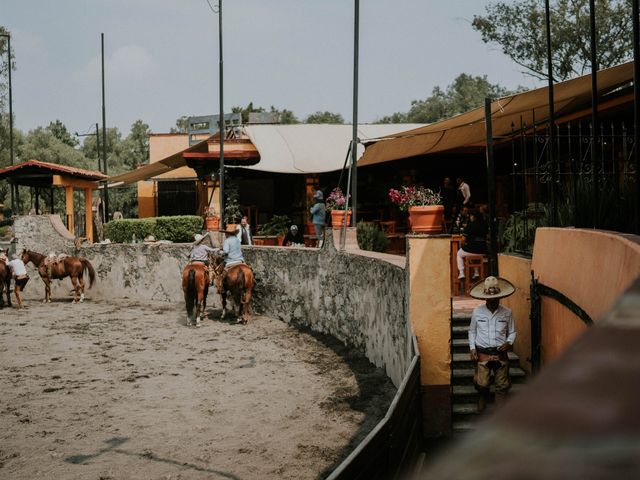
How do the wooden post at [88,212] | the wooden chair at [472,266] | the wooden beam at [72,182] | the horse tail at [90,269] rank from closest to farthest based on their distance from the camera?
the wooden chair at [472,266]
the horse tail at [90,269]
the wooden beam at [72,182]
the wooden post at [88,212]

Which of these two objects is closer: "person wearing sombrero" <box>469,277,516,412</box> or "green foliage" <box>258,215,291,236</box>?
"person wearing sombrero" <box>469,277,516,412</box>

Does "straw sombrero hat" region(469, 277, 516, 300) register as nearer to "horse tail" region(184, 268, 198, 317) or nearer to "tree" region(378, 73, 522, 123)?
"horse tail" region(184, 268, 198, 317)

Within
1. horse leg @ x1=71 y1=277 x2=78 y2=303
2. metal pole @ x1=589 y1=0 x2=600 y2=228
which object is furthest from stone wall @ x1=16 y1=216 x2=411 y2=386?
metal pole @ x1=589 y1=0 x2=600 y2=228

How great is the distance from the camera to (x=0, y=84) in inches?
1956

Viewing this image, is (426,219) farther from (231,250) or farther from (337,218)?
(231,250)

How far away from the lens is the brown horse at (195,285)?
16734 mm

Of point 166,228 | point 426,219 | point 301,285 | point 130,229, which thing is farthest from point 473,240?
point 130,229

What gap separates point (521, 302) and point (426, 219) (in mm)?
1627

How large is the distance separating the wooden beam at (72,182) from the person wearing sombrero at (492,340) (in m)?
18.9

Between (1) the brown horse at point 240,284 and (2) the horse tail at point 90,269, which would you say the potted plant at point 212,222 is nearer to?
(2) the horse tail at point 90,269

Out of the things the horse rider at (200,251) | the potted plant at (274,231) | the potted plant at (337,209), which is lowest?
the horse rider at (200,251)

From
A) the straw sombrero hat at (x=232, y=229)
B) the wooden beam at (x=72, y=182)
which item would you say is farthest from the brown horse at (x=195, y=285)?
A: the wooden beam at (x=72, y=182)

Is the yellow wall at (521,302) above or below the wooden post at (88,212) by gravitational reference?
below

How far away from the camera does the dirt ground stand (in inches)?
305
